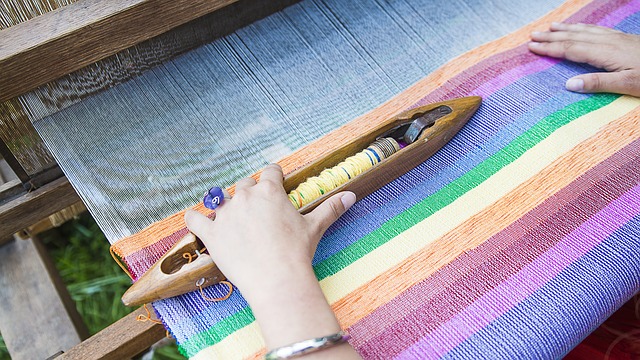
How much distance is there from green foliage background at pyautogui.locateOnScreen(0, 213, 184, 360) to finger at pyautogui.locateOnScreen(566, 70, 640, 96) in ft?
5.16

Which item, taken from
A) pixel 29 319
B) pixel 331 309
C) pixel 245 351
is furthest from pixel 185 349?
pixel 29 319

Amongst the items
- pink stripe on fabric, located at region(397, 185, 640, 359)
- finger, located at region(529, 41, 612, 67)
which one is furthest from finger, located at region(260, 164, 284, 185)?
finger, located at region(529, 41, 612, 67)

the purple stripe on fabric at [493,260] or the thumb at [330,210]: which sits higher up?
the thumb at [330,210]

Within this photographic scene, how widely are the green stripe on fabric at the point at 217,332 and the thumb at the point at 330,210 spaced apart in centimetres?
18

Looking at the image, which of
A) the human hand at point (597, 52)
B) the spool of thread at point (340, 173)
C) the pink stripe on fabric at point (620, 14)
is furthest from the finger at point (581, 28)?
the spool of thread at point (340, 173)

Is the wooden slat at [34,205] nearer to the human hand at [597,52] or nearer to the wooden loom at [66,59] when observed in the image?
the wooden loom at [66,59]

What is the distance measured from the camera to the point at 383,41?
1478mm

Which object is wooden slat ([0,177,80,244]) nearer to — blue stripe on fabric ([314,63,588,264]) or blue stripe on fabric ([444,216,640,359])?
blue stripe on fabric ([314,63,588,264])

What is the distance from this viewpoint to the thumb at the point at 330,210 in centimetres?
101

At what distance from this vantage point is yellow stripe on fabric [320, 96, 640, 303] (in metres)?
1.02

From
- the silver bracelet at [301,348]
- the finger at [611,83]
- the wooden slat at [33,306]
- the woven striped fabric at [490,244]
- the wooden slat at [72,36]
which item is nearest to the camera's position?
the silver bracelet at [301,348]

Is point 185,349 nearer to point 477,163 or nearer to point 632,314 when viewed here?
point 477,163

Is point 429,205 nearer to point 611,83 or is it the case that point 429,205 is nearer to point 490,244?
point 490,244

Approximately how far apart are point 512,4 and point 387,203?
76cm
